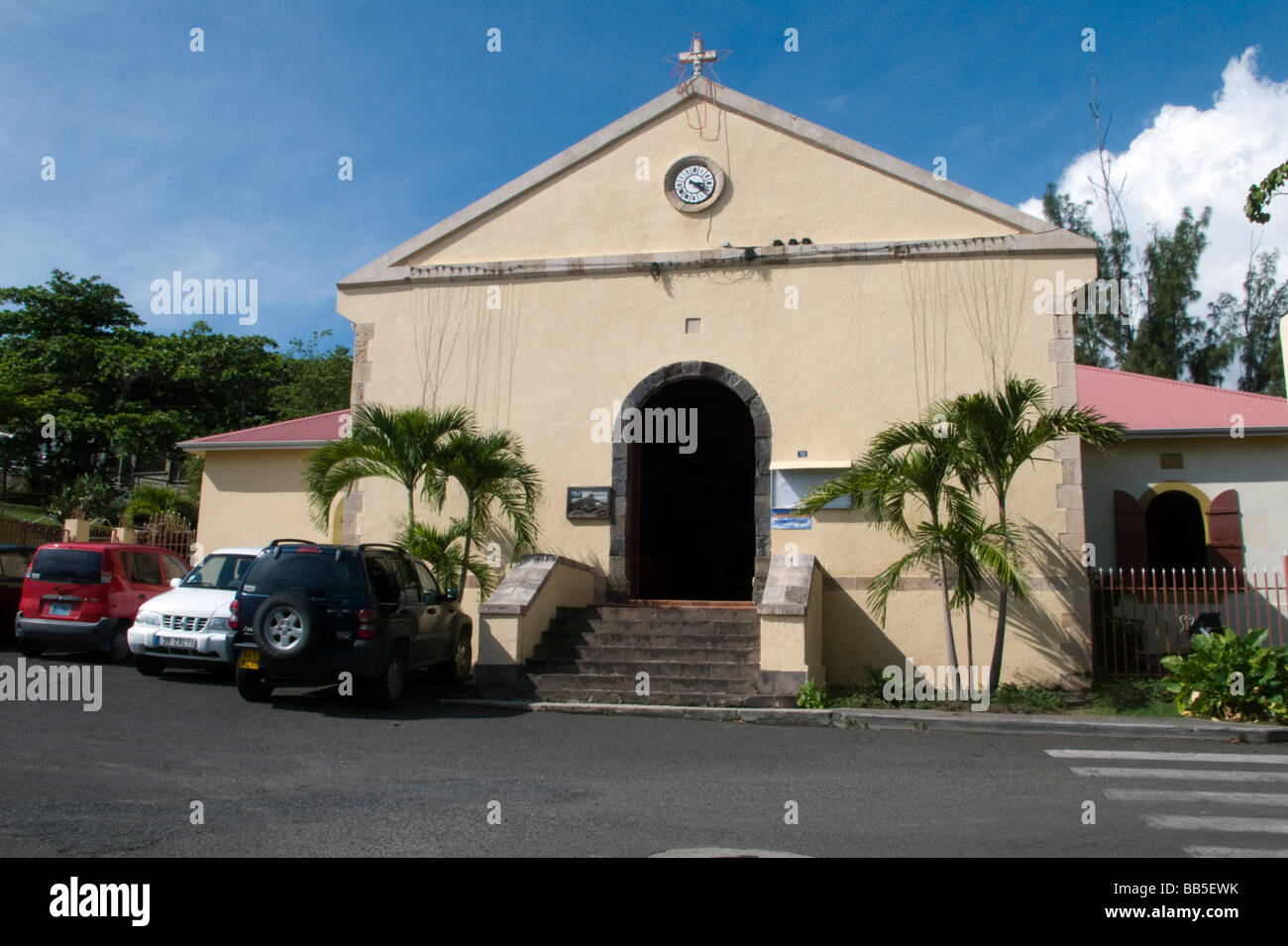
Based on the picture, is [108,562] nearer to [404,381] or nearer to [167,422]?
[404,381]

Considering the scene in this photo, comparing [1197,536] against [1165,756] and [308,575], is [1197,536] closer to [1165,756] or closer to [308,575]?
[1165,756]

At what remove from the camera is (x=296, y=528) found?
18.5 meters

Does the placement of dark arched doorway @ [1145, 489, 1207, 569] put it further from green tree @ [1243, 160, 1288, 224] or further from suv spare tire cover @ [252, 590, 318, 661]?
suv spare tire cover @ [252, 590, 318, 661]

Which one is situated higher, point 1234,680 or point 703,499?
point 703,499

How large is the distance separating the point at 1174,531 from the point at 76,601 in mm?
17350

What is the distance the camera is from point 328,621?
392 inches

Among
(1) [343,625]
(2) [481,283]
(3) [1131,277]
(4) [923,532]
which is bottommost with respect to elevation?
(1) [343,625]

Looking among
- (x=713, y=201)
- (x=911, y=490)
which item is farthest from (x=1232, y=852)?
(x=713, y=201)

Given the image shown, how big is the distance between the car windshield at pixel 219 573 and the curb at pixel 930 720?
3329 millimetres

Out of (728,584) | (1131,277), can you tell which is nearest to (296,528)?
(728,584)

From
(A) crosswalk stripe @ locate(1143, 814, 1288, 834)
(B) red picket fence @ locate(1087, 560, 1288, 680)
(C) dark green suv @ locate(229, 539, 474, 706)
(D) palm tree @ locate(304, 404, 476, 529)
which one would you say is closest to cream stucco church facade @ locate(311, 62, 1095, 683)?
(B) red picket fence @ locate(1087, 560, 1288, 680)

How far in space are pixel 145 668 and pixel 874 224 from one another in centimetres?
1167

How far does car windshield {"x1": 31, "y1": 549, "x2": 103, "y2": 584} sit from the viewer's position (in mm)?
12992

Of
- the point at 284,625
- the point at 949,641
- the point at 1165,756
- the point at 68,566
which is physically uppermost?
the point at 68,566
